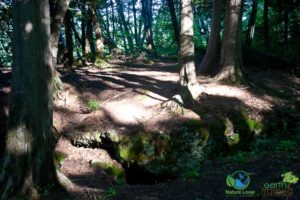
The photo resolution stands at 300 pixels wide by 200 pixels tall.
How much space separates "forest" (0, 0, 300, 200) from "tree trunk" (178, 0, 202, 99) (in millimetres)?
30

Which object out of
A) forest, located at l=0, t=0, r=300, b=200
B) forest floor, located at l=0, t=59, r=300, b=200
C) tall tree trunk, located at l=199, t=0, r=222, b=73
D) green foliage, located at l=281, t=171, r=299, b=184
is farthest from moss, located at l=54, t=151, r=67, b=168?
tall tree trunk, located at l=199, t=0, r=222, b=73

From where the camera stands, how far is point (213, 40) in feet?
42.8

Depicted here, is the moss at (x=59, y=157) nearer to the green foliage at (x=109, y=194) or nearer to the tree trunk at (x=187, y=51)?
the green foliage at (x=109, y=194)

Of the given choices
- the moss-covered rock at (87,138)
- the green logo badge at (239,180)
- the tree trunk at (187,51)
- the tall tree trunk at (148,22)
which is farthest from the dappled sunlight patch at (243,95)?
the tall tree trunk at (148,22)

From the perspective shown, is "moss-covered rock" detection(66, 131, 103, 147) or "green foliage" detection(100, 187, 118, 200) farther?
"moss-covered rock" detection(66, 131, 103, 147)

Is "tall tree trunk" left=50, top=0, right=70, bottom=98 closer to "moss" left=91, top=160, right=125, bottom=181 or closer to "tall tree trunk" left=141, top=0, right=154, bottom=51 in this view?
"moss" left=91, top=160, right=125, bottom=181

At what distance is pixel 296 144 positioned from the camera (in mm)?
8422

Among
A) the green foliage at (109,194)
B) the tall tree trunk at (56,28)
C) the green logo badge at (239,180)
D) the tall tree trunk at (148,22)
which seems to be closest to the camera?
the green logo badge at (239,180)

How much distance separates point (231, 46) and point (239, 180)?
6620 mm

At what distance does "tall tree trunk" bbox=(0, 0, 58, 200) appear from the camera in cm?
570

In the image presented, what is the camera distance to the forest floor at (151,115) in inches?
247

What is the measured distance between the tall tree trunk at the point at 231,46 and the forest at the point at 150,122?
35mm

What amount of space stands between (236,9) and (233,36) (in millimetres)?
913

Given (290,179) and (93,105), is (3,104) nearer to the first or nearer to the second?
(93,105)
